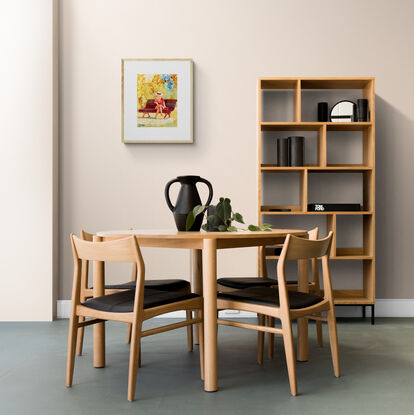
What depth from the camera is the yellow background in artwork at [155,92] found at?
4031mm

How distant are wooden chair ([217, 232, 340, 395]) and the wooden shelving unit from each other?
1222mm

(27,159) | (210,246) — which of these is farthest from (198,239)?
(27,159)

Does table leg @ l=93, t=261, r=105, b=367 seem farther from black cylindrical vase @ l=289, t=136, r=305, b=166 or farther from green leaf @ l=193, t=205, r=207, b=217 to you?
black cylindrical vase @ l=289, t=136, r=305, b=166

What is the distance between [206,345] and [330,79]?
2450 millimetres

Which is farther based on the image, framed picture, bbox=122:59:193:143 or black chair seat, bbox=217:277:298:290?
framed picture, bbox=122:59:193:143

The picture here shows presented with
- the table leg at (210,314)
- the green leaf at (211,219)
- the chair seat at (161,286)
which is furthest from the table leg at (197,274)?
the table leg at (210,314)

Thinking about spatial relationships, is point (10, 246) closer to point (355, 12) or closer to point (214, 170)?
point (214, 170)

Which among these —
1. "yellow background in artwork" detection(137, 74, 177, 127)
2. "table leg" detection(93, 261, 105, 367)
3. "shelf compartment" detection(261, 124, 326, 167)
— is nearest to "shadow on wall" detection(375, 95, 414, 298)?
"shelf compartment" detection(261, 124, 326, 167)

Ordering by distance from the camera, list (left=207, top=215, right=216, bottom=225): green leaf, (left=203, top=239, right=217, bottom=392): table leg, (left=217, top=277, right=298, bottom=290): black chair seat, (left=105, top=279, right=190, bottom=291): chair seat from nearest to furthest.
A: 1. (left=203, top=239, right=217, bottom=392): table leg
2. (left=207, top=215, right=216, bottom=225): green leaf
3. (left=105, top=279, right=190, bottom=291): chair seat
4. (left=217, top=277, right=298, bottom=290): black chair seat

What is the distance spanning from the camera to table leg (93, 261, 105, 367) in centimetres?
256

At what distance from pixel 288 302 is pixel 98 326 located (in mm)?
1071

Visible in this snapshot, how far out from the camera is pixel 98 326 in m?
2.58

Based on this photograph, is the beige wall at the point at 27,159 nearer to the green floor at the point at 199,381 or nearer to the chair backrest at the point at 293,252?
the green floor at the point at 199,381

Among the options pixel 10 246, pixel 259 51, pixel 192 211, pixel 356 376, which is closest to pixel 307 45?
pixel 259 51
